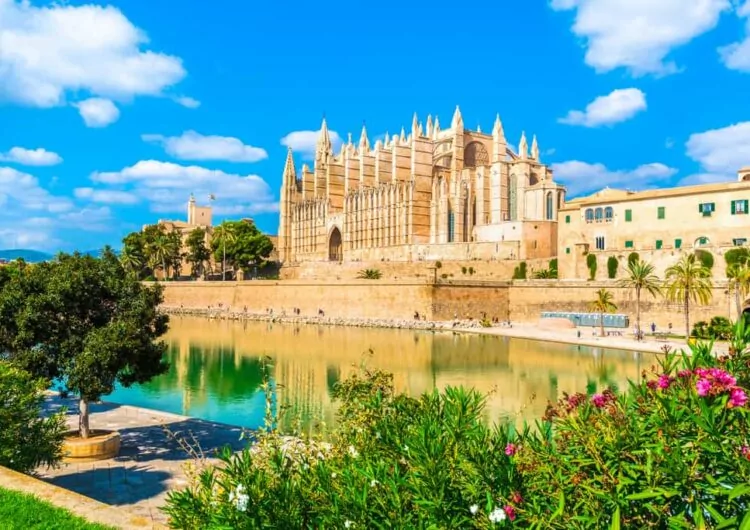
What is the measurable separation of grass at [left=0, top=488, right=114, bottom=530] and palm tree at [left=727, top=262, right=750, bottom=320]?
33.0 m

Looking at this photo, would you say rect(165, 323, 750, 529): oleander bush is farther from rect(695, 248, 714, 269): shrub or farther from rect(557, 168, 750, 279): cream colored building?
rect(557, 168, 750, 279): cream colored building

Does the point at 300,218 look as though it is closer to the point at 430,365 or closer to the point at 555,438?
the point at 430,365

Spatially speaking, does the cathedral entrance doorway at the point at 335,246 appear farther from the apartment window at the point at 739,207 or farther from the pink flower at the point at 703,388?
the pink flower at the point at 703,388

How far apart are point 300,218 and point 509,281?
38.4 m

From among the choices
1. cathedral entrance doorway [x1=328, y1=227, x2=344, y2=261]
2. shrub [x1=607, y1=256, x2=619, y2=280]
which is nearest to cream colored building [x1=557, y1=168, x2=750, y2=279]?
shrub [x1=607, y1=256, x2=619, y2=280]

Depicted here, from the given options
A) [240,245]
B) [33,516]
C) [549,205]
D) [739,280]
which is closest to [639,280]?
[739,280]

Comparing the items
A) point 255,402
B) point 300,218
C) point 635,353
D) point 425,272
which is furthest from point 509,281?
point 300,218

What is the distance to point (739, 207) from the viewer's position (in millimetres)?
37312

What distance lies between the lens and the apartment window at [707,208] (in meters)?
→ 38.3

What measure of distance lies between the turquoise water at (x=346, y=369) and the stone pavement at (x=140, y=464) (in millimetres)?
1967

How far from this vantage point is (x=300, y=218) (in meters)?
80.2

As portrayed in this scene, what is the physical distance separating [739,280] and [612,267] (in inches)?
418

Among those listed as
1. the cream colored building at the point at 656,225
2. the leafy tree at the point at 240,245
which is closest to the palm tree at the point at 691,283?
the cream colored building at the point at 656,225

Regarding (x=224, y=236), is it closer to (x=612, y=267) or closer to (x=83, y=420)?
(x=612, y=267)
